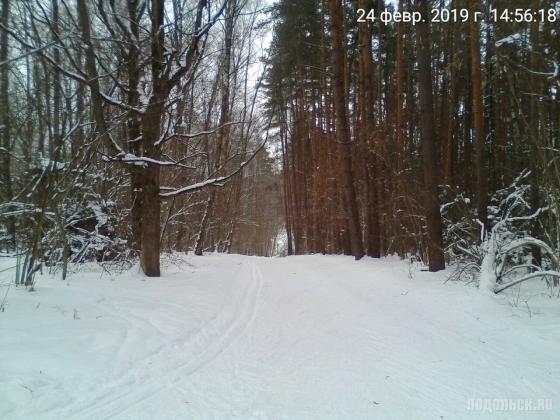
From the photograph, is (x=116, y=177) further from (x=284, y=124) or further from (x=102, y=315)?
(x=284, y=124)

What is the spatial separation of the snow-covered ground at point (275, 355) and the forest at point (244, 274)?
0.07 feet

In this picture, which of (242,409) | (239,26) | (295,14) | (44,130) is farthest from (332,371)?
(295,14)

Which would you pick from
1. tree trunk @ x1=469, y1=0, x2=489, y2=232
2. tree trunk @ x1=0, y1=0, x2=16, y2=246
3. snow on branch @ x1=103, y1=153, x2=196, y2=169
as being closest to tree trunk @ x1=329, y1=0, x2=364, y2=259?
tree trunk @ x1=469, y1=0, x2=489, y2=232

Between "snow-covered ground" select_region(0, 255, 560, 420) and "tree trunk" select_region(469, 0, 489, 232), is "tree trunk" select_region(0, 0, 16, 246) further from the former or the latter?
"tree trunk" select_region(469, 0, 489, 232)

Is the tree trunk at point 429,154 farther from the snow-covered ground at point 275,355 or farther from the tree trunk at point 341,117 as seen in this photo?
the tree trunk at point 341,117

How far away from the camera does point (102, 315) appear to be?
4281 mm

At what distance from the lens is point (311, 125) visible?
777 inches

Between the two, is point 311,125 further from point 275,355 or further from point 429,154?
point 275,355

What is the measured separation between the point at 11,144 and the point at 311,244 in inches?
740

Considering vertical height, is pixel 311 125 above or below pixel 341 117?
above

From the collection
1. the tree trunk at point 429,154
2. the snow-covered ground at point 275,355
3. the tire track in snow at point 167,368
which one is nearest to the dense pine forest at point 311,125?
the tree trunk at point 429,154

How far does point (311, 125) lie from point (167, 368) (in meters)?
17.9

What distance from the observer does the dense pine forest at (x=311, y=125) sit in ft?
17.9

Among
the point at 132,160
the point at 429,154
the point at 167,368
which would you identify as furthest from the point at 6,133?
the point at 429,154
